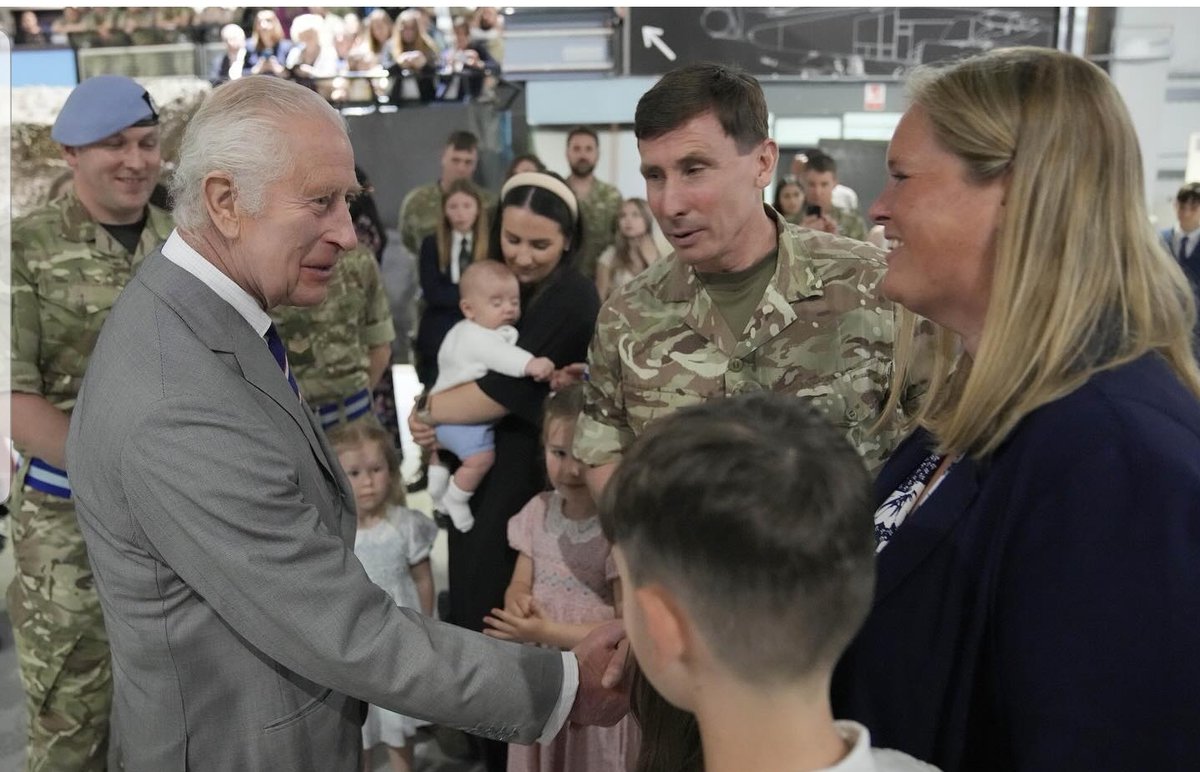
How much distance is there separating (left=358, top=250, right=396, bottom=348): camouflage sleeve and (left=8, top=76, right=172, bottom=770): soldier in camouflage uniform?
3.28ft

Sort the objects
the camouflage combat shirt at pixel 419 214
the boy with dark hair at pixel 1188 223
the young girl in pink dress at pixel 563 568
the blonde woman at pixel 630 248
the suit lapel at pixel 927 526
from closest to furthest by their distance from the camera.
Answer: the suit lapel at pixel 927 526 < the young girl in pink dress at pixel 563 568 < the blonde woman at pixel 630 248 < the camouflage combat shirt at pixel 419 214 < the boy with dark hair at pixel 1188 223

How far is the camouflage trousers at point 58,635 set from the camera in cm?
266

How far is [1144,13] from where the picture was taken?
8.20 m

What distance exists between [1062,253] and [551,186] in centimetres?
203

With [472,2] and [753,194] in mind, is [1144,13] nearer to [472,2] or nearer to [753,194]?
[472,2]

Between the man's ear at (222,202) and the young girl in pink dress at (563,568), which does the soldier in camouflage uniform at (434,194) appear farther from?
the man's ear at (222,202)

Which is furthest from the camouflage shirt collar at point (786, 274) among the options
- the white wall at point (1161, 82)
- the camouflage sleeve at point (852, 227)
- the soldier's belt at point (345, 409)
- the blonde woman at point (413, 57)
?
the white wall at point (1161, 82)

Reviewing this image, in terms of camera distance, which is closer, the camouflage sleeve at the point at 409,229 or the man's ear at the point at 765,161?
the man's ear at the point at 765,161

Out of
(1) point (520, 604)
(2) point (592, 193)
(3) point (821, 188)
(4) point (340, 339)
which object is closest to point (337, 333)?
(4) point (340, 339)

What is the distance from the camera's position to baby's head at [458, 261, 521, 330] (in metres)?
3.10

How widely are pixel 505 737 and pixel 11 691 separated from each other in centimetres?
305

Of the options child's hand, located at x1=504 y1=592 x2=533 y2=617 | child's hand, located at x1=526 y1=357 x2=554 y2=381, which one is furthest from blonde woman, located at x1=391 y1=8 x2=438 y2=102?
child's hand, located at x1=504 y1=592 x2=533 y2=617

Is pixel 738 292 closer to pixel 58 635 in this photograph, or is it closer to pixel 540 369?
pixel 540 369

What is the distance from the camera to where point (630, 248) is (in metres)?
5.97
